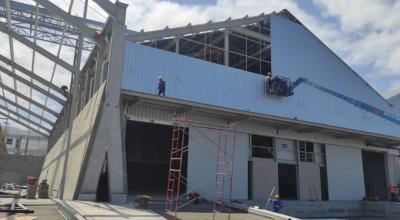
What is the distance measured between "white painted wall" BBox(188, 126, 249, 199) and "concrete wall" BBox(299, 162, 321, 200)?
206 inches

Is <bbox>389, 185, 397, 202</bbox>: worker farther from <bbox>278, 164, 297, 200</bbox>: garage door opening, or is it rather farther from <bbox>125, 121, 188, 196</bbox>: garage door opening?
<bbox>125, 121, 188, 196</bbox>: garage door opening

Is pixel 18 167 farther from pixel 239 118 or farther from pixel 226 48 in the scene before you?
pixel 239 118

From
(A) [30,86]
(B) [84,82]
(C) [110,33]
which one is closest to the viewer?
(C) [110,33]

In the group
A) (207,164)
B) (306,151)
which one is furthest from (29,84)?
(306,151)

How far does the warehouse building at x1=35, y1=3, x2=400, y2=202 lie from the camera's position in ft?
62.4

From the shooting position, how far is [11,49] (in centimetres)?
2664

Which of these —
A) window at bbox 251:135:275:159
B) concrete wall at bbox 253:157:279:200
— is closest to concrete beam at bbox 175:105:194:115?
window at bbox 251:135:275:159

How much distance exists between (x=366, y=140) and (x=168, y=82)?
19.4m

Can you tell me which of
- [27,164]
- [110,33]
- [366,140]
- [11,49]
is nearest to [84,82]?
[11,49]

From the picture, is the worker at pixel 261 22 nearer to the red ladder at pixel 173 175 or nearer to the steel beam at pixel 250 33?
the steel beam at pixel 250 33

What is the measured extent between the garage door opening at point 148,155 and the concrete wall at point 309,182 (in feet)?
35.2

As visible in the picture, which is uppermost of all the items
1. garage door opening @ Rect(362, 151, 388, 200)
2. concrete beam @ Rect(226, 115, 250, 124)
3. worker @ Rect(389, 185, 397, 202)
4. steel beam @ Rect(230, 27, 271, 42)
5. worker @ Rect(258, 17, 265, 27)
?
worker @ Rect(258, 17, 265, 27)

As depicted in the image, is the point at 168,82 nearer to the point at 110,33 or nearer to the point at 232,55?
the point at 110,33

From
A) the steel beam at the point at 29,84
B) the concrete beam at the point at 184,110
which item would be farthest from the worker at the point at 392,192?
the steel beam at the point at 29,84
